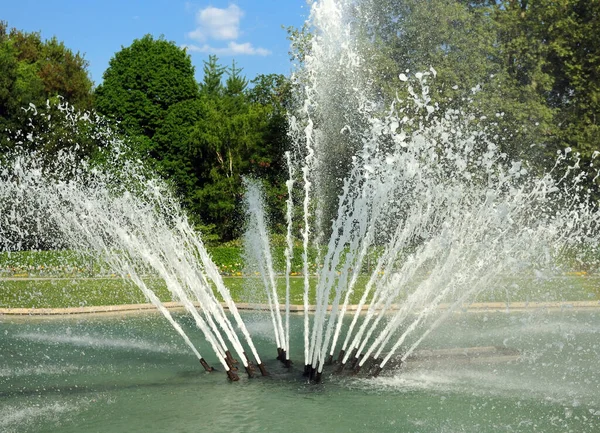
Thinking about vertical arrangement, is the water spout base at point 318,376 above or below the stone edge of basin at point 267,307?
below

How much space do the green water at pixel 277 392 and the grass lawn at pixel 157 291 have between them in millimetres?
3860

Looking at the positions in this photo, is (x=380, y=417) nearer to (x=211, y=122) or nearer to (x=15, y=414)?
(x=15, y=414)

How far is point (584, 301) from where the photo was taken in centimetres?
1519

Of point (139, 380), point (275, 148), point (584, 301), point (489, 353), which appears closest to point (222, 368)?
point (139, 380)

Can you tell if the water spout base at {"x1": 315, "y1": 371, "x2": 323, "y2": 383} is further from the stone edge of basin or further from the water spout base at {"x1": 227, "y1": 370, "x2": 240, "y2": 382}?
the stone edge of basin

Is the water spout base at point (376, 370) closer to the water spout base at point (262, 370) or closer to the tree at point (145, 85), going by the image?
the water spout base at point (262, 370)

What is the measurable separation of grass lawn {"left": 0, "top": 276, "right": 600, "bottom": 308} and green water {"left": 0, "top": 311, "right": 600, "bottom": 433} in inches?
152

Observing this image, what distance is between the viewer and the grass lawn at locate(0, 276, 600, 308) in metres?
15.7

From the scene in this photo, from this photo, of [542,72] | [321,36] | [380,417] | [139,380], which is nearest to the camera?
[380,417]

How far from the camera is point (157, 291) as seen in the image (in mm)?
17406

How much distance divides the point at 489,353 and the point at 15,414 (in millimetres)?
6025

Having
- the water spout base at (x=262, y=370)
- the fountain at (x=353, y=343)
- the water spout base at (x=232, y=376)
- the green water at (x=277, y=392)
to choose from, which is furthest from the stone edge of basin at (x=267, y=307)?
the water spout base at (x=232, y=376)

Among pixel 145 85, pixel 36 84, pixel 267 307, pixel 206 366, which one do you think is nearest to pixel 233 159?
pixel 145 85

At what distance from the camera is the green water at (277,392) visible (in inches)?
280
